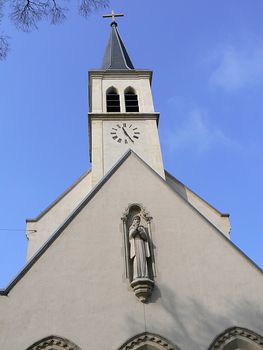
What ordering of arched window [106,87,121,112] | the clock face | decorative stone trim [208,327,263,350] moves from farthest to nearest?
arched window [106,87,121,112] → the clock face → decorative stone trim [208,327,263,350]

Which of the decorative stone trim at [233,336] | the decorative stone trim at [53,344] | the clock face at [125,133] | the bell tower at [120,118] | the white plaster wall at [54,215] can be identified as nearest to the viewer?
the decorative stone trim at [53,344]

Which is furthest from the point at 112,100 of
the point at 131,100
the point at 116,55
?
the point at 116,55

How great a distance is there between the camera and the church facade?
37.6 ft

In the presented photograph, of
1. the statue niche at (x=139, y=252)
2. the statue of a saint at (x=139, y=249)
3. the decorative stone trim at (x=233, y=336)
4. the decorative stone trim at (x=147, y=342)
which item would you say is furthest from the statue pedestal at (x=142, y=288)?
the decorative stone trim at (x=233, y=336)

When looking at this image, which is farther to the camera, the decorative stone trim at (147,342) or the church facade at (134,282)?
the church facade at (134,282)

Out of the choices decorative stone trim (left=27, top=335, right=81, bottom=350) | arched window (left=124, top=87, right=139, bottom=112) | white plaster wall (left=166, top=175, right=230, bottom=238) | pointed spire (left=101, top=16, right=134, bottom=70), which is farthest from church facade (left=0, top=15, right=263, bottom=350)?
pointed spire (left=101, top=16, right=134, bottom=70)

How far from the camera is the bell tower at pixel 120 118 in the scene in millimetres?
20812

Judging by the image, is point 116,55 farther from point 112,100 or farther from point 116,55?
point 112,100

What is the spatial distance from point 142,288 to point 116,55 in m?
19.6

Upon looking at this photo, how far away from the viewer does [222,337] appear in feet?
37.9

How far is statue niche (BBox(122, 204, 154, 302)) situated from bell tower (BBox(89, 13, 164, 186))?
613 cm

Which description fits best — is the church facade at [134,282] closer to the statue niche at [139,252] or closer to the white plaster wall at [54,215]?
the statue niche at [139,252]

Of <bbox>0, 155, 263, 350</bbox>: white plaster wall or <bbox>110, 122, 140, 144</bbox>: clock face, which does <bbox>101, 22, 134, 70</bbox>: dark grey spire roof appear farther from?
<bbox>0, 155, 263, 350</bbox>: white plaster wall

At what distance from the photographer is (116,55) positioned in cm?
2866
